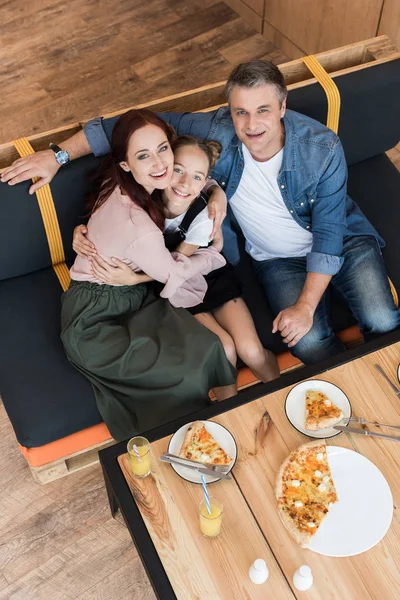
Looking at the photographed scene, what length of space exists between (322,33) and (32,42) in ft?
5.66

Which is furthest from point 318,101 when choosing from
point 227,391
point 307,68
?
point 227,391

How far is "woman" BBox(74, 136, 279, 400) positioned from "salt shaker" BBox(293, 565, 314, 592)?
773mm

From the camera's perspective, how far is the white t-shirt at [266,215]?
2.19 m

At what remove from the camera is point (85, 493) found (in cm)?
222

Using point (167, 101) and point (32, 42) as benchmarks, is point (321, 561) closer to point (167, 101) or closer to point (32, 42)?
point (167, 101)

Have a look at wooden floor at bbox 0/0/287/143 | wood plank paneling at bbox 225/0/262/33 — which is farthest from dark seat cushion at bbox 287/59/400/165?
wood plank paneling at bbox 225/0/262/33

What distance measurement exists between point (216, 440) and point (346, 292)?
0.83 meters

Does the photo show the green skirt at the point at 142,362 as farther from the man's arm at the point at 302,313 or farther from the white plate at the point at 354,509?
the white plate at the point at 354,509

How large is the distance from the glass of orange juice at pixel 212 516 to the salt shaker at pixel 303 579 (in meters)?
0.21

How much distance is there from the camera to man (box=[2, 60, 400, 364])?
6.92ft

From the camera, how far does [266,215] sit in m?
2.25

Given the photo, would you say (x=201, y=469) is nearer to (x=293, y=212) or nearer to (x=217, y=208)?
(x=217, y=208)

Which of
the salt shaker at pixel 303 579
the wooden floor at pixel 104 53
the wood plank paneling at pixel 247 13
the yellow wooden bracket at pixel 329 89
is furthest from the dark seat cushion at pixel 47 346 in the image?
the wood plank paneling at pixel 247 13

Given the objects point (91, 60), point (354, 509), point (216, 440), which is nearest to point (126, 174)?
point (216, 440)
